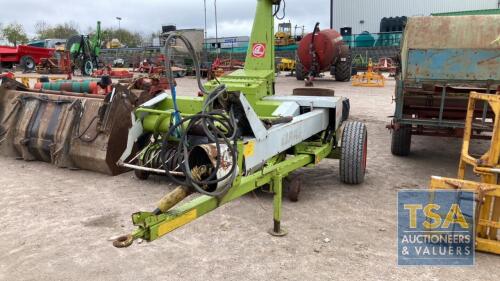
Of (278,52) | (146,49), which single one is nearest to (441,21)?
(278,52)

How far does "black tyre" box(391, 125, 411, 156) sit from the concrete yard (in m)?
0.68

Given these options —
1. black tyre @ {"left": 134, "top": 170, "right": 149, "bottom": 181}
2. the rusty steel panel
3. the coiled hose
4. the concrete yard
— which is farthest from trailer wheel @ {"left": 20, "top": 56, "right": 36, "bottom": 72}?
the coiled hose

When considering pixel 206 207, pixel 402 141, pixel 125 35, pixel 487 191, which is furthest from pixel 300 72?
pixel 125 35

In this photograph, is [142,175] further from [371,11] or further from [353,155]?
[371,11]

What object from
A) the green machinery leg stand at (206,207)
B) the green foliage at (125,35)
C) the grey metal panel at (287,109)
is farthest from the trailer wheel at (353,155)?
the green foliage at (125,35)

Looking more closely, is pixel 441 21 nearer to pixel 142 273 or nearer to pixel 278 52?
pixel 142 273

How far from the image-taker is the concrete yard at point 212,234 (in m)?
3.18

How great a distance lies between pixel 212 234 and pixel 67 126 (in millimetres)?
2967

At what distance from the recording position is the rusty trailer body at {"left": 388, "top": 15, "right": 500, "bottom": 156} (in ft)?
16.8

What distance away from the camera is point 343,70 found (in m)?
18.7

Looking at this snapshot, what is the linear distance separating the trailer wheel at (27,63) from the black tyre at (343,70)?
16192mm

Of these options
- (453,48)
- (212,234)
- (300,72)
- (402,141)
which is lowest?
(212,234)

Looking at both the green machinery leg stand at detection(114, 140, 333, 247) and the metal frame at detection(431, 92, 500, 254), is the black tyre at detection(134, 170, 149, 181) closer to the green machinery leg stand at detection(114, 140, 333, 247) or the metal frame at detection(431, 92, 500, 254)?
the green machinery leg stand at detection(114, 140, 333, 247)

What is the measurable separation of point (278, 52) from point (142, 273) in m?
27.0
